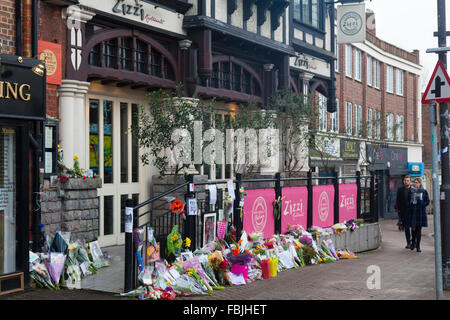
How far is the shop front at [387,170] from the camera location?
96.6 ft

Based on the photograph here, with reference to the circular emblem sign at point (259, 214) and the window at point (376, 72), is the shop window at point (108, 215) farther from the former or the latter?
the window at point (376, 72)

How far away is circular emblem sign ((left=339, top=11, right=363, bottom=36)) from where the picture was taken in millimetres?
18516

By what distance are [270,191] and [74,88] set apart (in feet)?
13.7

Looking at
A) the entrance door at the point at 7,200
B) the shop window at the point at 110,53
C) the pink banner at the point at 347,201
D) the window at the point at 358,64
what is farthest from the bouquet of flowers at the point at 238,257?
the window at the point at 358,64

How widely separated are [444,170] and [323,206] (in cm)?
461

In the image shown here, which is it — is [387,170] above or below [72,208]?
above

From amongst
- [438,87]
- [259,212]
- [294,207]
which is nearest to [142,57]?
[259,212]

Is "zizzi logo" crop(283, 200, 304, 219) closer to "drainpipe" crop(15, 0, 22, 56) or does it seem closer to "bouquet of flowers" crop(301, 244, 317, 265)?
"bouquet of flowers" crop(301, 244, 317, 265)

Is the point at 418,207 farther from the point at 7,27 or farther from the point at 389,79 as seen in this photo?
the point at 389,79

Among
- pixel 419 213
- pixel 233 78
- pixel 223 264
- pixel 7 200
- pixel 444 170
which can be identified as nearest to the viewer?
pixel 7 200

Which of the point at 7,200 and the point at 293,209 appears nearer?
the point at 7,200

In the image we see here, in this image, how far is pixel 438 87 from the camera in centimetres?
844

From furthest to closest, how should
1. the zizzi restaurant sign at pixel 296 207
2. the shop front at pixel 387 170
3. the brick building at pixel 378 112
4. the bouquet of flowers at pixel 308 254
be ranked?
the shop front at pixel 387 170, the brick building at pixel 378 112, the bouquet of flowers at pixel 308 254, the zizzi restaurant sign at pixel 296 207

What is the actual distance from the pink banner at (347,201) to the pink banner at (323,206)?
584 mm
